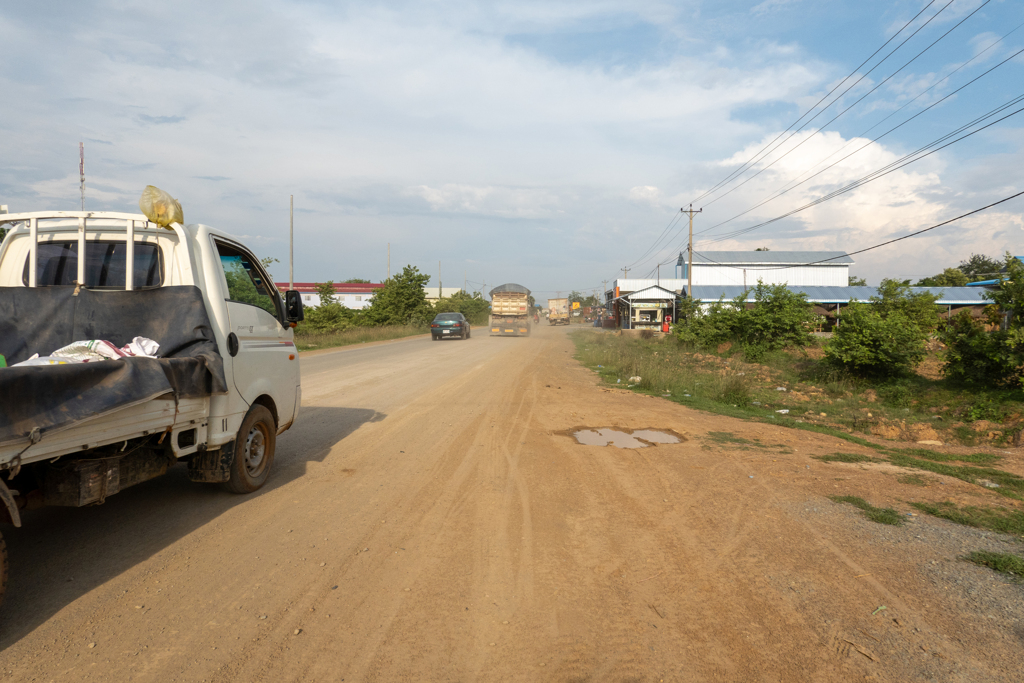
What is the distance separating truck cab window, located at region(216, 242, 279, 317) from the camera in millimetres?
5176

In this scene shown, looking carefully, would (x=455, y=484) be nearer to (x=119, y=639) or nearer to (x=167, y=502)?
(x=167, y=502)

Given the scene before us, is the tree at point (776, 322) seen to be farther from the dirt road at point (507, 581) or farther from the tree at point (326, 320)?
the tree at point (326, 320)

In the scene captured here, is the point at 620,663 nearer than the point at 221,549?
Yes

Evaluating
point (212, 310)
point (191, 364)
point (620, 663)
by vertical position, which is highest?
point (212, 310)

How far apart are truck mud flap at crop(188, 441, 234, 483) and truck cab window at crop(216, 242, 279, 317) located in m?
1.31

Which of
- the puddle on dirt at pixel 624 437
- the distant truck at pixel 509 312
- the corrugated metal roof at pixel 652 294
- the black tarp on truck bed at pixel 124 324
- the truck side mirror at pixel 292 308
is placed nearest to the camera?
the black tarp on truck bed at pixel 124 324

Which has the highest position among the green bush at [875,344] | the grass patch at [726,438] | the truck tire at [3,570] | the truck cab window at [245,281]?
the truck cab window at [245,281]

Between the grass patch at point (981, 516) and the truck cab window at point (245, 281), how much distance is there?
20.7ft

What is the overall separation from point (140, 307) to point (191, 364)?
0.73m

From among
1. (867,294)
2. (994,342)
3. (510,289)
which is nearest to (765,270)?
(867,294)

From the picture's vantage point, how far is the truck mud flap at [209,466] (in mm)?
4848

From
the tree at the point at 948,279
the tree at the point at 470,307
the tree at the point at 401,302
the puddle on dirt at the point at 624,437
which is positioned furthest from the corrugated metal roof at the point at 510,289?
the tree at the point at 948,279

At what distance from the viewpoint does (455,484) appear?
5723mm

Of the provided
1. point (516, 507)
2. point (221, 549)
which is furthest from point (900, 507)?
point (221, 549)
